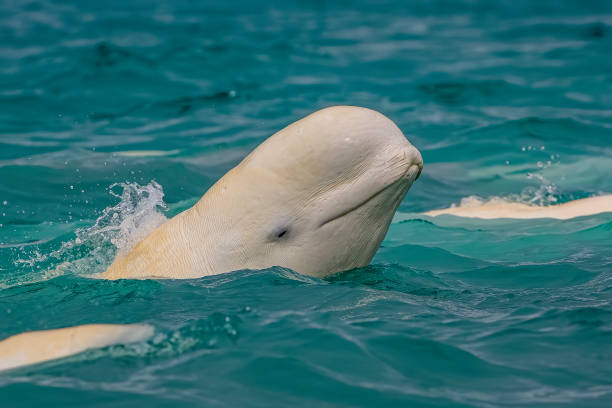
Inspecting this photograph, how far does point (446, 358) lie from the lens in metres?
4.91

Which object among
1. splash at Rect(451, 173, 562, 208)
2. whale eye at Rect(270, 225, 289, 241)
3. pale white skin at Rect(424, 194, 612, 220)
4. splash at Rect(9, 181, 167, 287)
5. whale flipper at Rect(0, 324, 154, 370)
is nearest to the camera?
whale flipper at Rect(0, 324, 154, 370)

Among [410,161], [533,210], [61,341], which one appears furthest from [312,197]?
[533,210]

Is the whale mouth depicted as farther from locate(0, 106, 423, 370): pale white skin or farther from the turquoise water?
the turquoise water

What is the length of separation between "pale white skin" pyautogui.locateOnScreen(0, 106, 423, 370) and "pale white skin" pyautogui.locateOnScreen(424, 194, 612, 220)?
4.92 metres

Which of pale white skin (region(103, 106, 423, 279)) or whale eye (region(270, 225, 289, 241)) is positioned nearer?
pale white skin (region(103, 106, 423, 279))

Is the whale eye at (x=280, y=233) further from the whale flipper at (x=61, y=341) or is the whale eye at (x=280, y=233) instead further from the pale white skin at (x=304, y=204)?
the whale flipper at (x=61, y=341)

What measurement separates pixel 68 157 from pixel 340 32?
48.3ft

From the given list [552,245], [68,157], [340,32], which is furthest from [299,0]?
[552,245]

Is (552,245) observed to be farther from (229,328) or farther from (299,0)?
(299,0)

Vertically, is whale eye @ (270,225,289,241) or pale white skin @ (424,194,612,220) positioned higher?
whale eye @ (270,225,289,241)

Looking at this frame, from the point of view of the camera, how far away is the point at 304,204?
5.86 metres

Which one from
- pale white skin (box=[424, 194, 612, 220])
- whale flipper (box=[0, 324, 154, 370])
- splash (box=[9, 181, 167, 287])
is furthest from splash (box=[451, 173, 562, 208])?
whale flipper (box=[0, 324, 154, 370])

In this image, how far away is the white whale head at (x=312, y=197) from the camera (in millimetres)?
5695

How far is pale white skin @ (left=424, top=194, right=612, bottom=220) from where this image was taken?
34.5ft
